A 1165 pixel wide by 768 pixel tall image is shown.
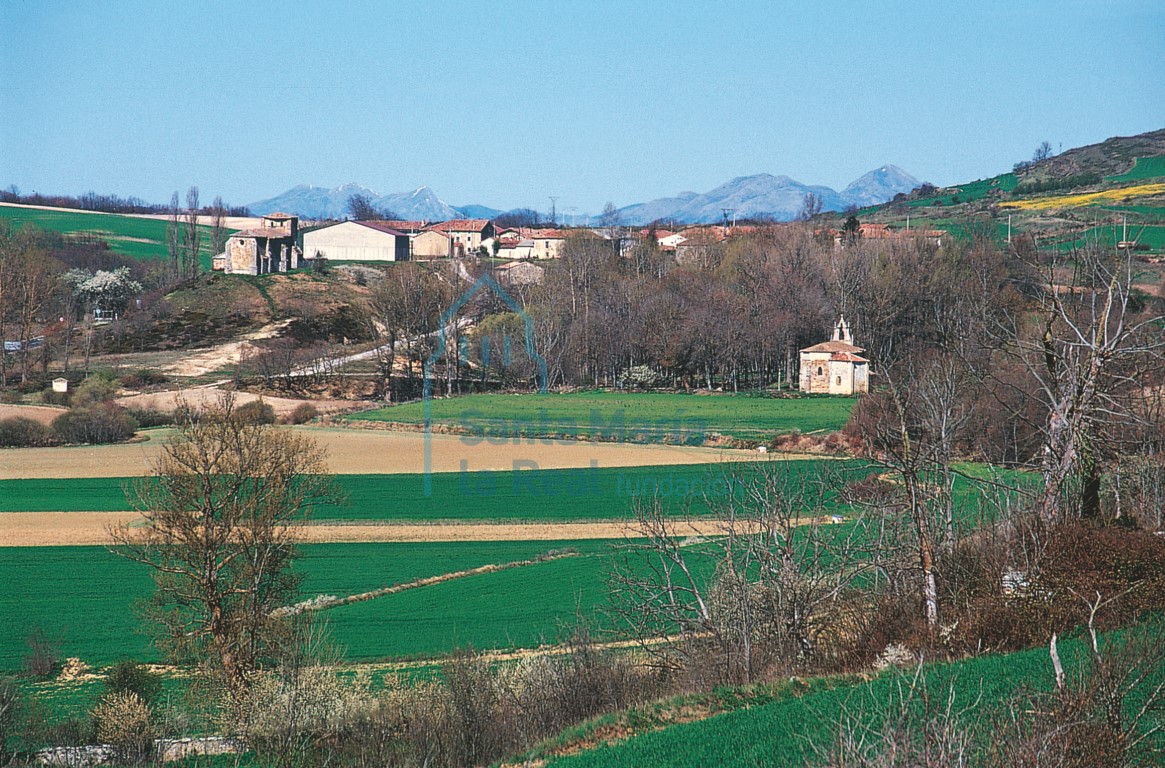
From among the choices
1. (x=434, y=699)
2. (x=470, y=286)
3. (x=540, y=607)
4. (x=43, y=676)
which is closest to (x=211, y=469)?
(x=43, y=676)

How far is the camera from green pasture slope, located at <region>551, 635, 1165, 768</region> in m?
8.76

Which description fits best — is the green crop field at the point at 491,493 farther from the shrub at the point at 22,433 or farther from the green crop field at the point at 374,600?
the shrub at the point at 22,433

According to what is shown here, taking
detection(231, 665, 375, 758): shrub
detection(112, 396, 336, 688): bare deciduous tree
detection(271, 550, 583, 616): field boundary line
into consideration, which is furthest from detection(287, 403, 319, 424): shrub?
detection(231, 665, 375, 758): shrub

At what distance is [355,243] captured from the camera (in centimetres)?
10162

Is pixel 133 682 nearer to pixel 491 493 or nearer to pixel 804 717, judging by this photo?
pixel 804 717

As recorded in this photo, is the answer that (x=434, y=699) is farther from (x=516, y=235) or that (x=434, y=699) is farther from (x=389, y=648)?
(x=516, y=235)

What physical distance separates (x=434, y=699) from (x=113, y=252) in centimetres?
10629

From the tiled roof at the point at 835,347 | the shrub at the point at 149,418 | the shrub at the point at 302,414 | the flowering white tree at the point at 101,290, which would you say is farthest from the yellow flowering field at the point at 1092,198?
the flowering white tree at the point at 101,290

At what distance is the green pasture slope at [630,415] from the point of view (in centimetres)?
4666

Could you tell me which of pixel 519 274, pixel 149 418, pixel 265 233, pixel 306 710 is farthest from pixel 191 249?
pixel 306 710

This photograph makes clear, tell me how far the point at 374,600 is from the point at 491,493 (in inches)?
491

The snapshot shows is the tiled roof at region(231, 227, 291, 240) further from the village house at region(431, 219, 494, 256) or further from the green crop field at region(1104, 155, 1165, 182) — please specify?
the green crop field at region(1104, 155, 1165, 182)

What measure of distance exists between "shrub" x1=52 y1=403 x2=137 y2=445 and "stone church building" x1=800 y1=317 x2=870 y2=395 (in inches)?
1387

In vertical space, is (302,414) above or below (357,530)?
above
